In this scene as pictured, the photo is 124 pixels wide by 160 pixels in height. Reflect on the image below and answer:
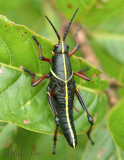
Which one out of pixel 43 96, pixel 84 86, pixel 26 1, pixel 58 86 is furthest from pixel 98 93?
pixel 26 1

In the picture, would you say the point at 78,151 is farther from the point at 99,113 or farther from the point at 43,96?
the point at 43,96

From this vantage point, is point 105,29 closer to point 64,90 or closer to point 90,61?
point 90,61

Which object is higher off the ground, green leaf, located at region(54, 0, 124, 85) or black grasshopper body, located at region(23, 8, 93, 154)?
green leaf, located at region(54, 0, 124, 85)

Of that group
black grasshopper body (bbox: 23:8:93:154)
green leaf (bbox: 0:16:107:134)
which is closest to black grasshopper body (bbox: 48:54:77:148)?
black grasshopper body (bbox: 23:8:93:154)

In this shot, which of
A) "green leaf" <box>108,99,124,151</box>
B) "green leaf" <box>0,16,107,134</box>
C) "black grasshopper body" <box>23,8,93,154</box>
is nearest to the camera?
"green leaf" <box>0,16,107,134</box>

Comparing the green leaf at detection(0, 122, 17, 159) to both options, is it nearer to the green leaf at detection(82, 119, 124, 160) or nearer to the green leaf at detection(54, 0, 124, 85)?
the green leaf at detection(82, 119, 124, 160)

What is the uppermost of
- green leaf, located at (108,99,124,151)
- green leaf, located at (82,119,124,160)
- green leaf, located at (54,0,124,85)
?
green leaf, located at (54,0,124,85)

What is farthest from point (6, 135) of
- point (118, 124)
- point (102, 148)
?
point (118, 124)
